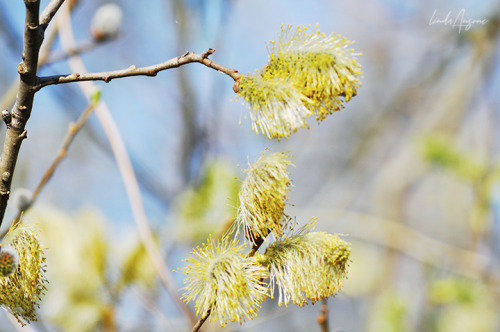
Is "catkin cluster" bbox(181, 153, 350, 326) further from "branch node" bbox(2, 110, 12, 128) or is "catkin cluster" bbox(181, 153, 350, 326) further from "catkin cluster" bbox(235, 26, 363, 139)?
"branch node" bbox(2, 110, 12, 128)

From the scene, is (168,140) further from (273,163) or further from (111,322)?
(273,163)

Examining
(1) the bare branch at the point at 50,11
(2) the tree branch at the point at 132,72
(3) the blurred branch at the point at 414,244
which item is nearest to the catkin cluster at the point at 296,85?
(2) the tree branch at the point at 132,72

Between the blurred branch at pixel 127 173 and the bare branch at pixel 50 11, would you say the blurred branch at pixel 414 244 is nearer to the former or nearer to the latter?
the blurred branch at pixel 127 173

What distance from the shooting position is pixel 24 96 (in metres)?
0.45

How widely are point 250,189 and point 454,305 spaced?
104 centimetres

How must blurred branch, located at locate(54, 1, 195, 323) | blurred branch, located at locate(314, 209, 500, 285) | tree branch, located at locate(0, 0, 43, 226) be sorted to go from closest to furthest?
1. tree branch, located at locate(0, 0, 43, 226)
2. blurred branch, located at locate(54, 1, 195, 323)
3. blurred branch, located at locate(314, 209, 500, 285)

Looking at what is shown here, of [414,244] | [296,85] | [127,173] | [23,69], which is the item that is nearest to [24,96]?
[23,69]

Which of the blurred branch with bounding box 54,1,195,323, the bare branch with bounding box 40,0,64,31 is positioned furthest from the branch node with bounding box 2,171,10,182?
the blurred branch with bounding box 54,1,195,323

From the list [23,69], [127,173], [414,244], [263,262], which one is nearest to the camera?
[23,69]

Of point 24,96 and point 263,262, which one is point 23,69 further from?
point 263,262

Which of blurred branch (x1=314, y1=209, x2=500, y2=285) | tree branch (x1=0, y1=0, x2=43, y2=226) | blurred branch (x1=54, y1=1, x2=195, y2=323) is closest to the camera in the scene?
tree branch (x1=0, y1=0, x2=43, y2=226)

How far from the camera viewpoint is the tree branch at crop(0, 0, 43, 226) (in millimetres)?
427

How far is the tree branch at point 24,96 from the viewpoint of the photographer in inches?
16.8

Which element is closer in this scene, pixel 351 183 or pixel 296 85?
pixel 296 85
